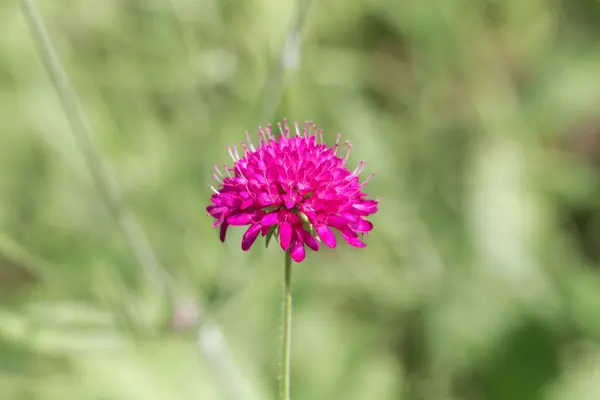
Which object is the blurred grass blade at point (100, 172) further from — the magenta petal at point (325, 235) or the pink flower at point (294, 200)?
the magenta petal at point (325, 235)

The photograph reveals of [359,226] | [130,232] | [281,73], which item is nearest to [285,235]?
[359,226]

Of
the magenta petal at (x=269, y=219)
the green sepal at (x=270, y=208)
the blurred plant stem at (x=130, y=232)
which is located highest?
the blurred plant stem at (x=130, y=232)

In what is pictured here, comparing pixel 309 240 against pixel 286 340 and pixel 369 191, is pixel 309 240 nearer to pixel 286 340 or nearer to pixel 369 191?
pixel 286 340

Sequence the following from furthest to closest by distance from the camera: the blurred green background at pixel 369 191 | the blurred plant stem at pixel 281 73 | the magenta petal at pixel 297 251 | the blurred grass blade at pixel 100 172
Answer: the blurred green background at pixel 369 191 < the blurred plant stem at pixel 281 73 < the blurred grass blade at pixel 100 172 < the magenta petal at pixel 297 251

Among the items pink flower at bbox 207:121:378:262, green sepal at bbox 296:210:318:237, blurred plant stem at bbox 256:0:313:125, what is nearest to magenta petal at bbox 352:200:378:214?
pink flower at bbox 207:121:378:262

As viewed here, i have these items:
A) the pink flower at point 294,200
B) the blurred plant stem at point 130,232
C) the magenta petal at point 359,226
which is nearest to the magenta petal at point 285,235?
the pink flower at point 294,200

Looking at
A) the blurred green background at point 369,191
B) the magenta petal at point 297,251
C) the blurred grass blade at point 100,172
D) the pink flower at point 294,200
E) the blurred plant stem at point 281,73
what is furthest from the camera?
the blurred green background at point 369,191

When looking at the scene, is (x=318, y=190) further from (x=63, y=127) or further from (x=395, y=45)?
(x=395, y=45)
